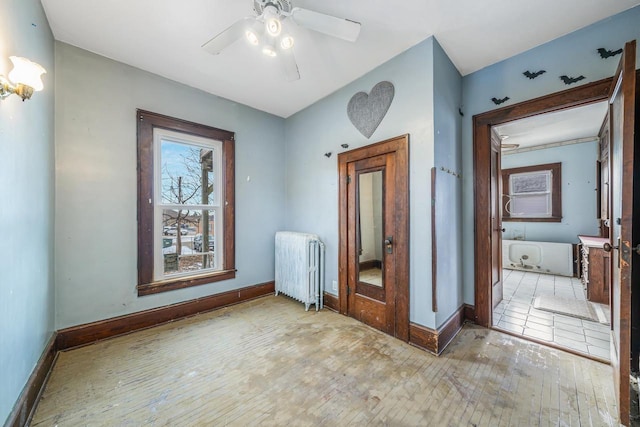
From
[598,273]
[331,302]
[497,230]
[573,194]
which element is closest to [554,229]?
[573,194]

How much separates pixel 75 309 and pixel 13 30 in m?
2.18

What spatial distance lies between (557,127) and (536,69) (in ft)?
8.28

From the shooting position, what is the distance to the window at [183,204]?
2.59 metres

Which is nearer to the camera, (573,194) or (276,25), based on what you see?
(276,25)

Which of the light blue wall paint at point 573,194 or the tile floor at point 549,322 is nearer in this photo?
the tile floor at point 549,322

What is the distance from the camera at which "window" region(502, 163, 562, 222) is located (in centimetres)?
490

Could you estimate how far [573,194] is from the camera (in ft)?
15.4

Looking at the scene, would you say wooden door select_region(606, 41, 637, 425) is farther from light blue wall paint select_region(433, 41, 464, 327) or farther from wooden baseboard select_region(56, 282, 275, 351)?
wooden baseboard select_region(56, 282, 275, 351)

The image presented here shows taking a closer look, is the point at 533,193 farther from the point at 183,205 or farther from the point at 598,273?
the point at 183,205

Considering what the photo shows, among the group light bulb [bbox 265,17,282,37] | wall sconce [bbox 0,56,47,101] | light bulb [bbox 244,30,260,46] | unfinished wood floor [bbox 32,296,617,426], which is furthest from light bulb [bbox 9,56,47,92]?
unfinished wood floor [bbox 32,296,617,426]

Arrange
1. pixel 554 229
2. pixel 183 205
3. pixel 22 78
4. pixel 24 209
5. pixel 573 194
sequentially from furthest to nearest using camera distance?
pixel 554 229
pixel 573 194
pixel 183 205
pixel 24 209
pixel 22 78

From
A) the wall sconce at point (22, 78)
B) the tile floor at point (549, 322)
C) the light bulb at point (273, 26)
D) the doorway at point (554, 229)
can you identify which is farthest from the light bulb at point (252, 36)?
the tile floor at point (549, 322)

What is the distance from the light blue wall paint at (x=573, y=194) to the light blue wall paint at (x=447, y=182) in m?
3.95

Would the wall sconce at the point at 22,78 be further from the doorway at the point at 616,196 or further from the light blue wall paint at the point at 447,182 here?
the doorway at the point at 616,196
